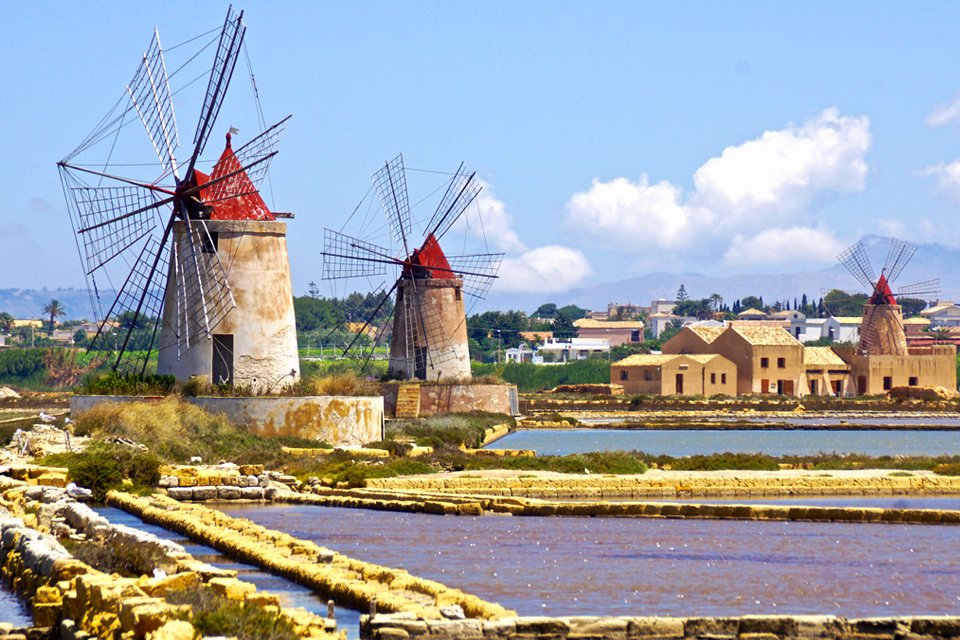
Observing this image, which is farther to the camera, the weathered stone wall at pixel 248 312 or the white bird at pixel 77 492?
the weathered stone wall at pixel 248 312

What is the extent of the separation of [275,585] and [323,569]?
337 mm

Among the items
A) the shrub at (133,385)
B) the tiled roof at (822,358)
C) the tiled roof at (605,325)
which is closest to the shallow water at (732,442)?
the shrub at (133,385)

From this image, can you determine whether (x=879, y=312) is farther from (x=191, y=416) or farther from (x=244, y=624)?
A: (x=244, y=624)

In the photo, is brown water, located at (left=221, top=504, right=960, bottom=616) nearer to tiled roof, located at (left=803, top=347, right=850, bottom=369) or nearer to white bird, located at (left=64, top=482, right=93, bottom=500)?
white bird, located at (left=64, top=482, right=93, bottom=500)

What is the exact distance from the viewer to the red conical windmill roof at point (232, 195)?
83.1ft

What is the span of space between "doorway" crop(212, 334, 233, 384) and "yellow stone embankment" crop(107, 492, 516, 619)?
32.6 ft

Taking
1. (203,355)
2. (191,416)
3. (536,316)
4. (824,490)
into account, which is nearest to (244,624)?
(824,490)

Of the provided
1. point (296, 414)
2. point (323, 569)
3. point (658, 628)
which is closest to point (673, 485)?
point (296, 414)

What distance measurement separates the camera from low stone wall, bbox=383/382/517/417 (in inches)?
1449

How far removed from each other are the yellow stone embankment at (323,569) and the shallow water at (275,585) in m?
0.06

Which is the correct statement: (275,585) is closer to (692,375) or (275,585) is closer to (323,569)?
(323,569)

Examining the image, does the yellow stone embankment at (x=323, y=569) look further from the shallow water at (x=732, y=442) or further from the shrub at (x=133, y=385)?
the shallow water at (x=732, y=442)

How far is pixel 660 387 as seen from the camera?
58.5m

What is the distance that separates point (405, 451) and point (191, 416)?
10.6ft
